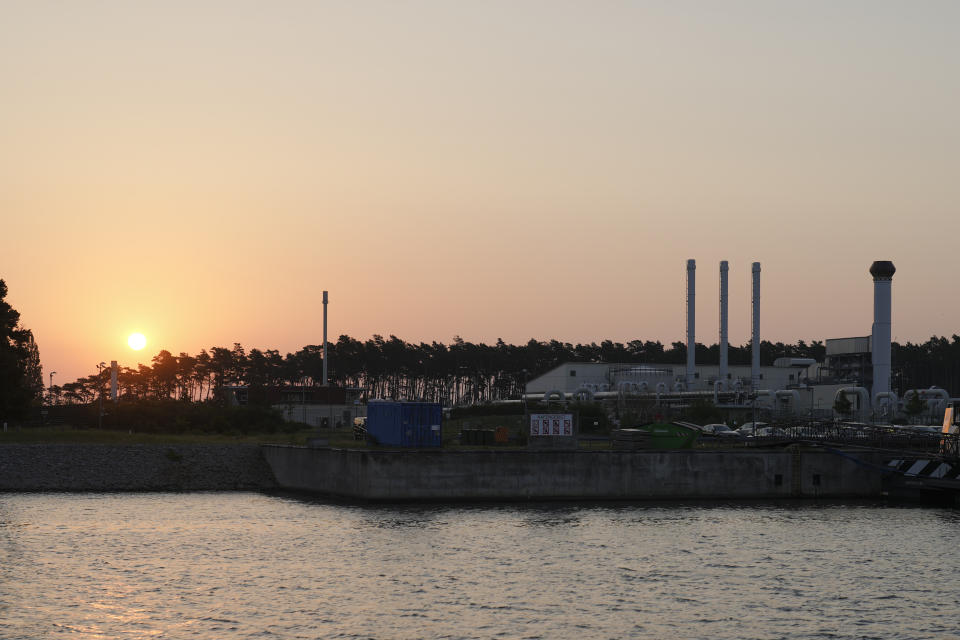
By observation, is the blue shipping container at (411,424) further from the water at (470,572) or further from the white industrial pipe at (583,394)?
the white industrial pipe at (583,394)

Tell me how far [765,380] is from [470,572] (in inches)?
5517

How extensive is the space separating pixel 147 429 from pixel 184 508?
45.1 meters

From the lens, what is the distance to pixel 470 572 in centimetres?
4378

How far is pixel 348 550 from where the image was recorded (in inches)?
1929

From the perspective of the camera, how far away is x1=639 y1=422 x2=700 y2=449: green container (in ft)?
250

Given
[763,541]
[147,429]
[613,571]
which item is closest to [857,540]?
[763,541]

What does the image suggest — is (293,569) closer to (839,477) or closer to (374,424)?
(374,424)

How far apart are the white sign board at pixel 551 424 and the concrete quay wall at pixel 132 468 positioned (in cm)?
2197

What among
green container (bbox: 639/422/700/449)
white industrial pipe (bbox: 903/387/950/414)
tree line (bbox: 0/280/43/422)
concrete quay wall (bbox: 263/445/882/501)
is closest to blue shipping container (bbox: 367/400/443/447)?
concrete quay wall (bbox: 263/445/882/501)

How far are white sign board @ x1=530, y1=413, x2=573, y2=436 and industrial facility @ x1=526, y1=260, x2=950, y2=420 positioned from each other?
60962mm

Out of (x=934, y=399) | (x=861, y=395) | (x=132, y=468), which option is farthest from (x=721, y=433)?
(x=934, y=399)

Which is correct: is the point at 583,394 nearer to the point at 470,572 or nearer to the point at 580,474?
the point at 580,474

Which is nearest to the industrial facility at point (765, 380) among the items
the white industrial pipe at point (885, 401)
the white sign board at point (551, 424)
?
the white industrial pipe at point (885, 401)

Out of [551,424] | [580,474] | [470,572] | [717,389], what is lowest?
[470,572]
